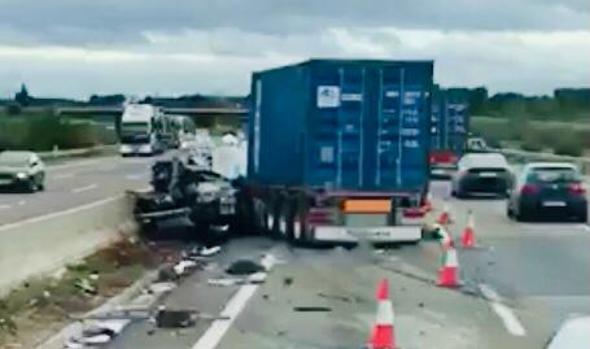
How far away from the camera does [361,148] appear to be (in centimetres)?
3100

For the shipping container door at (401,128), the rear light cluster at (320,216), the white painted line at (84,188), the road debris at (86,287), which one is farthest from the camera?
the white painted line at (84,188)

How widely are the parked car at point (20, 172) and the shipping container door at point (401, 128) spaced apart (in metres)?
28.8

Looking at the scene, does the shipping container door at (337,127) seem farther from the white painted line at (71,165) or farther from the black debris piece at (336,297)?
the white painted line at (71,165)

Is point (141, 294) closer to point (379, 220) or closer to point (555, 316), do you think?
point (555, 316)

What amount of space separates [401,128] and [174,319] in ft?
44.7

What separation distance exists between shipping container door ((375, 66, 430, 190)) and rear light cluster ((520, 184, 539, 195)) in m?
9.19

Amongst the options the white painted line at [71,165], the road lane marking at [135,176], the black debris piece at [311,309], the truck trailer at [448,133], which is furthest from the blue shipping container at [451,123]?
the black debris piece at [311,309]

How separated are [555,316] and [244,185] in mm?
17955

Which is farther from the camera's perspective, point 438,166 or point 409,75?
point 438,166

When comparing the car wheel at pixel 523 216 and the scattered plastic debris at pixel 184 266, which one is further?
the car wheel at pixel 523 216

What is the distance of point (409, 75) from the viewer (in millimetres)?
30828

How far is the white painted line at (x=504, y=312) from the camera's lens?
17.5m

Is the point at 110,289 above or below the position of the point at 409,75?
below

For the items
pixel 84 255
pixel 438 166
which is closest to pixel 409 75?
pixel 84 255
